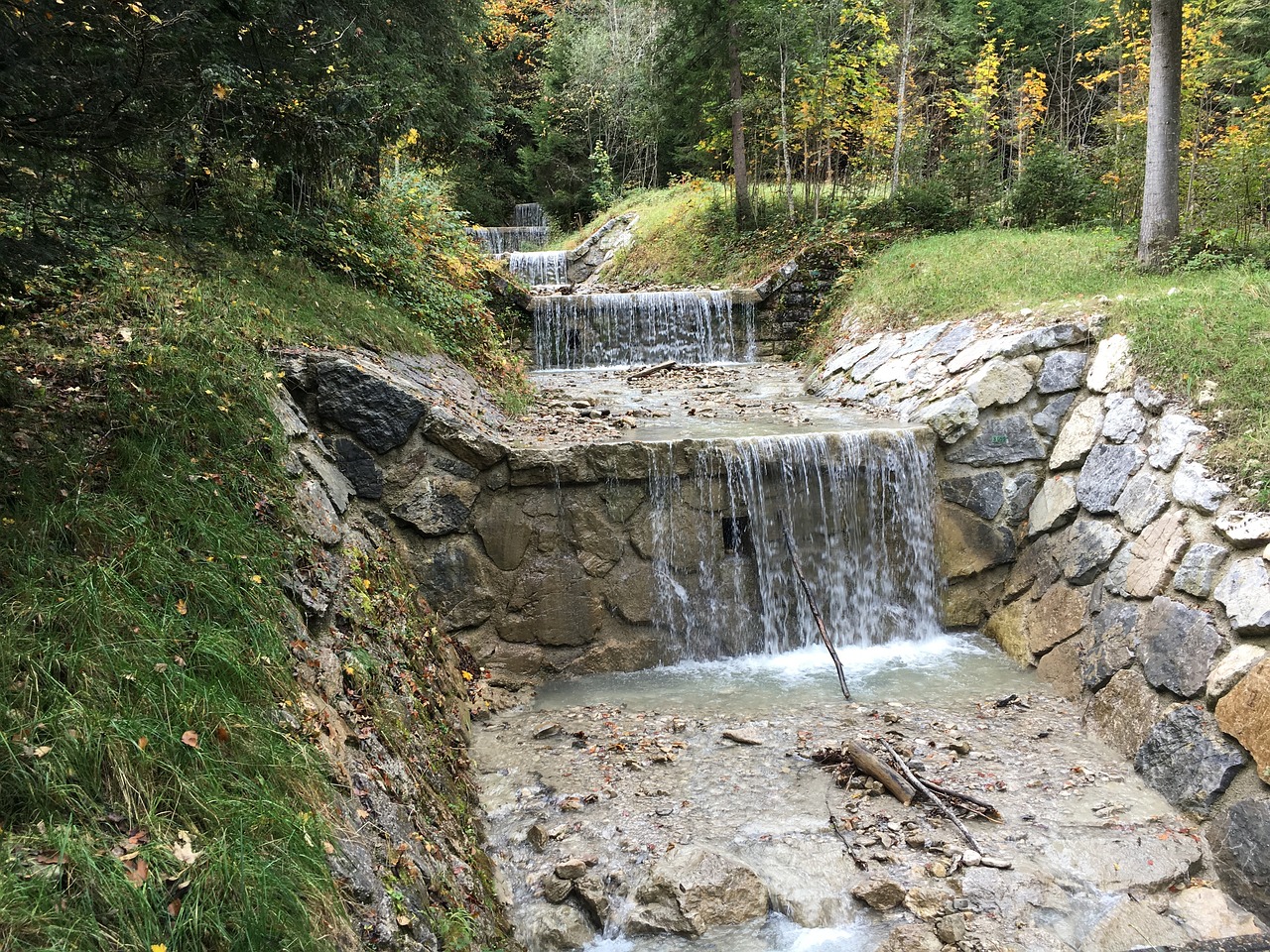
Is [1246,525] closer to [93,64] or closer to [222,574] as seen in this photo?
[222,574]

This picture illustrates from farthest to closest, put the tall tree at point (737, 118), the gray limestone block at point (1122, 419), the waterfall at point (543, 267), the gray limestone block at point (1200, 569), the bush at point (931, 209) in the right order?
the waterfall at point (543, 267)
the tall tree at point (737, 118)
the bush at point (931, 209)
the gray limestone block at point (1122, 419)
the gray limestone block at point (1200, 569)

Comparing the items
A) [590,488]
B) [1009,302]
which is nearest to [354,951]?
[590,488]

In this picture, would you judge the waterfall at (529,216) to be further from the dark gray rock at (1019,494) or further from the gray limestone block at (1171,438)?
the gray limestone block at (1171,438)

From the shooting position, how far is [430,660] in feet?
16.6

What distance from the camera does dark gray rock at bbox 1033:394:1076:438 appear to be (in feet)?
21.7

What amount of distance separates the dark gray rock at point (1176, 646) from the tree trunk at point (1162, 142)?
14.3 feet

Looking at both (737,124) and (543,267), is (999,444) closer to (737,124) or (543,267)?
(737,124)

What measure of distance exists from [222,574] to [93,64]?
1.85 meters

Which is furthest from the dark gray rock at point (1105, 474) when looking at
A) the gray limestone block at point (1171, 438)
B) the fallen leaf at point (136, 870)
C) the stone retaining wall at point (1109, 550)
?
the fallen leaf at point (136, 870)

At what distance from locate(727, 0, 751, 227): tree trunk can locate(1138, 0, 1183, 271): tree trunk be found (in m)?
6.80

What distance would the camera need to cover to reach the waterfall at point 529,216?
23781 mm

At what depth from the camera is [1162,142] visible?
7766 mm

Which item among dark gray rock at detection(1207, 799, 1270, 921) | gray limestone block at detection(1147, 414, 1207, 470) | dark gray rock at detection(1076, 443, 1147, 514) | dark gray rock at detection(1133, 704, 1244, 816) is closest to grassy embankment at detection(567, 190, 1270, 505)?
gray limestone block at detection(1147, 414, 1207, 470)

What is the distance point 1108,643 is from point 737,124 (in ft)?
36.8
